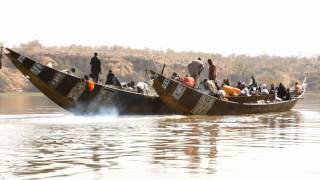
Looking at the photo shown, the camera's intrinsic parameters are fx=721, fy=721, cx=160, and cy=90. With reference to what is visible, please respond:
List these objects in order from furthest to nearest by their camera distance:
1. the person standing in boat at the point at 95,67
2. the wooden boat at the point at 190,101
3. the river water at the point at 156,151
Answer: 1. the person standing in boat at the point at 95,67
2. the wooden boat at the point at 190,101
3. the river water at the point at 156,151

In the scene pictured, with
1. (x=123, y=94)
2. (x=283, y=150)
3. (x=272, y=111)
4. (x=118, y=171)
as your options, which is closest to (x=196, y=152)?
(x=283, y=150)

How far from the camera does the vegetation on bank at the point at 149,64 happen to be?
8544 centimetres

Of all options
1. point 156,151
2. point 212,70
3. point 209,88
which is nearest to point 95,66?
point 209,88

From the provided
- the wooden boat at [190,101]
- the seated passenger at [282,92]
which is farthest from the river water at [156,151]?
the seated passenger at [282,92]


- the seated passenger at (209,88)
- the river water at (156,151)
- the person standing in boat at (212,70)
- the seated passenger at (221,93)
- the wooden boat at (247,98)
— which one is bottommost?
the river water at (156,151)

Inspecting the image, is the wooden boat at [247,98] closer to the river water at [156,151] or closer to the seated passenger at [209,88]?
the seated passenger at [209,88]

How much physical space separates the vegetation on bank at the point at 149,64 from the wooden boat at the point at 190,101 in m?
51.1

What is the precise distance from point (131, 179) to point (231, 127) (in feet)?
35.7

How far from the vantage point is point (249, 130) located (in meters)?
18.8

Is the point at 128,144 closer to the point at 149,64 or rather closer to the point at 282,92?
the point at 282,92

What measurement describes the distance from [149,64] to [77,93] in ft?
231

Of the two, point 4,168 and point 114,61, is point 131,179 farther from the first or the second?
point 114,61

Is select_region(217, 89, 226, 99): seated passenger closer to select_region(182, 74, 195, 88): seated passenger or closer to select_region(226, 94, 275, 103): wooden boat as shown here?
select_region(226, 94, 275, 103): wooden boat

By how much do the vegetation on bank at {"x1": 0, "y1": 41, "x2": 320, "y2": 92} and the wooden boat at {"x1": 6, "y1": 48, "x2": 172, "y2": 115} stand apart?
168 ft
